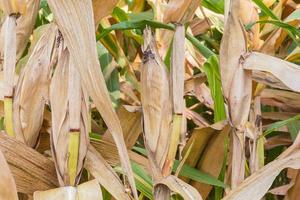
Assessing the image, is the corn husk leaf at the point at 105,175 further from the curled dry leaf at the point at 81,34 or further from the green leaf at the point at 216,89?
the green leaf at the point at 216,89

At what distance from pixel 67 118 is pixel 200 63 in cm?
42

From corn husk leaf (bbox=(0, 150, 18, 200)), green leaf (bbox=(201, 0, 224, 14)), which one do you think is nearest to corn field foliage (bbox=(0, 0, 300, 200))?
corn husk leaf (bbox=(0, 150, 18, 200))

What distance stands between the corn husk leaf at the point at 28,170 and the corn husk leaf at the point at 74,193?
3 cm

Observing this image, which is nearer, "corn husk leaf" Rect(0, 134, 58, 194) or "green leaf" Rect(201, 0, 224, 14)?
"corn husk leaf" Rect(0, 134, 58, 194)

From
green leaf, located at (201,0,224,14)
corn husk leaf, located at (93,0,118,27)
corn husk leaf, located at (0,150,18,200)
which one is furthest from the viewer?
green leaf, located at (201,0,224,14)

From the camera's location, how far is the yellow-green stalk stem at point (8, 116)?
1.70ft

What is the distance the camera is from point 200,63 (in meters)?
0.88

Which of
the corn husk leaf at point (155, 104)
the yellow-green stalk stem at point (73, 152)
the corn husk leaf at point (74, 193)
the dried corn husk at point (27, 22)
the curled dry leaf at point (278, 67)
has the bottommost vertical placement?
the corn husk leaf at point (74, 193)

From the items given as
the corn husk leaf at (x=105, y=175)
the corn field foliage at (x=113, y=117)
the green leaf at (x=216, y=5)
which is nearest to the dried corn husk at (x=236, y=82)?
the corn field foliage at (x=113, y=117)

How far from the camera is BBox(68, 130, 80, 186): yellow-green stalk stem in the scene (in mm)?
479

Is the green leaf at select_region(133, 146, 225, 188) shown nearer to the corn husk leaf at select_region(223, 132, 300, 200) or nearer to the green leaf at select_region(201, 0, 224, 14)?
the corn husk leaf at select_region(223, 132, 300, 200)

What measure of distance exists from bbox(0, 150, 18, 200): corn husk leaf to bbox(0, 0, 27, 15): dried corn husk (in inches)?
5.0

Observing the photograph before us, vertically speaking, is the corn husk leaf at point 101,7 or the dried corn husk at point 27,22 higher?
the corn husk leaf at point 101,7

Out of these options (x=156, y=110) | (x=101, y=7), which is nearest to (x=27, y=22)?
(x=101, y=7)
